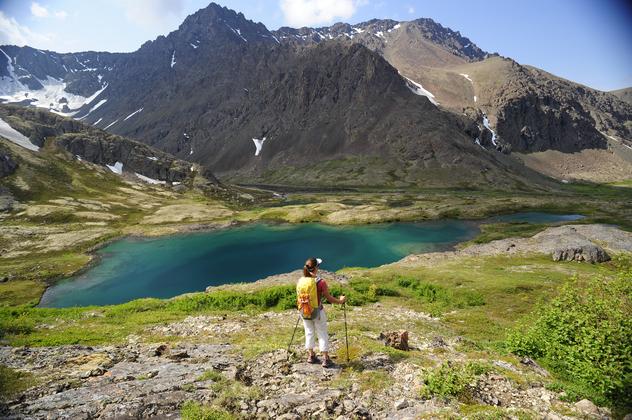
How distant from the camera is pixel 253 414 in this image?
1212cm

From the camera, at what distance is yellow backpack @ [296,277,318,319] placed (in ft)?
50.6

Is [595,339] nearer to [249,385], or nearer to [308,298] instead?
[308,298]

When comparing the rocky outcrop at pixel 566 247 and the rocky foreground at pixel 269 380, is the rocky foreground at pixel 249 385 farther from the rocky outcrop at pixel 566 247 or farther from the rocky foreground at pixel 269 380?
the rocky outcrop at pixel 566 247

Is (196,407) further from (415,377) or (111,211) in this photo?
(111,211)

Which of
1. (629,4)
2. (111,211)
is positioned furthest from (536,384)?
(111,211)

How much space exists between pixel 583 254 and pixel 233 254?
7070 centimetres

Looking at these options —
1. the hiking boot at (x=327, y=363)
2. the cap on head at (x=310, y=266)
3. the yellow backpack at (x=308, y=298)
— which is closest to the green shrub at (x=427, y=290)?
the hiking boot at (x=327, y=363)

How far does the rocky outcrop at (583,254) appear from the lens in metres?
53.9

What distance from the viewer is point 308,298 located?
15.4m

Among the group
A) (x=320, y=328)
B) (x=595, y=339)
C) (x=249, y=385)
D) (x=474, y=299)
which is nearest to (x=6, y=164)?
(x=474, y=299)

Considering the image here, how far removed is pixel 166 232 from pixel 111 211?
143ft

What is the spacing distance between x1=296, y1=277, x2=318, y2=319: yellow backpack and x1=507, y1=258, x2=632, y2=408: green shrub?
9.70m

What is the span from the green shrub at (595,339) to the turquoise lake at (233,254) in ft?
195

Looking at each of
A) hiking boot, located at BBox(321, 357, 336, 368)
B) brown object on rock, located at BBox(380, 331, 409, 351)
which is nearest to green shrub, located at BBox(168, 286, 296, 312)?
brown object on rock, located at BBox(380, 331, 409, 351)
